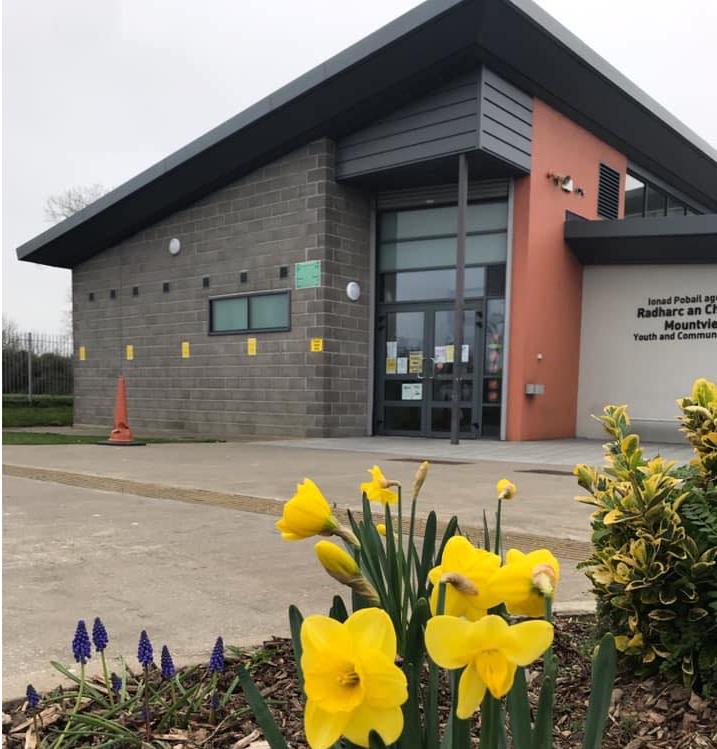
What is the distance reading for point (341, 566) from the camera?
2.46 feet

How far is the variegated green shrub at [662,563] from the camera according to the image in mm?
1549

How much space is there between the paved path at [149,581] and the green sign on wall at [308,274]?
23.8 ft

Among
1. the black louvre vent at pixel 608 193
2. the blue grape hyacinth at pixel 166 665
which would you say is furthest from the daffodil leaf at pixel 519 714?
the black louvre vent at pixel 608 193

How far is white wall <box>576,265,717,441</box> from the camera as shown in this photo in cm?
1095

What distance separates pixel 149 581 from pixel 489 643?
8.36 ft

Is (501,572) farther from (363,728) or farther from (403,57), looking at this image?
(403,57)

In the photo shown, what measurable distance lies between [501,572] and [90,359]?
53.7 ft

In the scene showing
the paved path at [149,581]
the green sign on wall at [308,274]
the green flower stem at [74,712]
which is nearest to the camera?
the green flower stem at [74,712]

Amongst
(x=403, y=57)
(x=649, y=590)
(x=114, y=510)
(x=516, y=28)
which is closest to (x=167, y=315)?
(x=403, y=57)

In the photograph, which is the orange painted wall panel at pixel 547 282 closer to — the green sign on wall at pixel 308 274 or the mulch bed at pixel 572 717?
the green sign on wall at pixel 308 274

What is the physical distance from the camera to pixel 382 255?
12180 mm

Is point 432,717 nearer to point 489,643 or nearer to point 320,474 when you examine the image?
point 489,643

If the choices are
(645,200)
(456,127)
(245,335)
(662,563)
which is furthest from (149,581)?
(645,200)

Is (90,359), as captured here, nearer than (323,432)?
No
